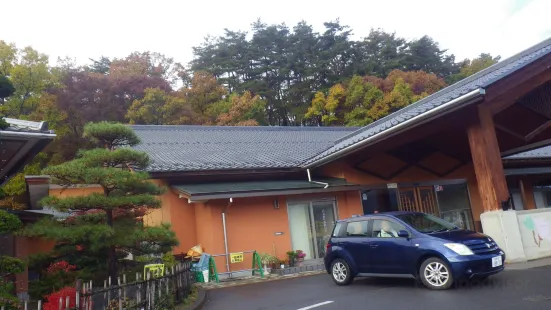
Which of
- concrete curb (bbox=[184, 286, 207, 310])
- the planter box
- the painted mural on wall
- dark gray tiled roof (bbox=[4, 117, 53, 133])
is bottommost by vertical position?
concrete curb (bbox=[184, 286, 207, 310])

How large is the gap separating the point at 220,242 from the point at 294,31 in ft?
104

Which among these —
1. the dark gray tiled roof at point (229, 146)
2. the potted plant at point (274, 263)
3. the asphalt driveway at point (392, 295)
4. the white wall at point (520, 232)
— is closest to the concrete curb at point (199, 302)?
the asphalt driveway at point (392, 295)

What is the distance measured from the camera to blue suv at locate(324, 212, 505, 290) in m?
7.68

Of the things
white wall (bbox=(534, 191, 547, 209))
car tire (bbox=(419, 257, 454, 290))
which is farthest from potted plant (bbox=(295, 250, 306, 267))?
white wall (bbox=(534, 191, 547, 209))

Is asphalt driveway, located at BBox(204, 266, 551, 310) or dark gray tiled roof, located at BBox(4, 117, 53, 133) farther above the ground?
dark gray tiled roof, located at BBox(4, 117, 53, 133)

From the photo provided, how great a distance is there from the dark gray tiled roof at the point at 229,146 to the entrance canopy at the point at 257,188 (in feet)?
1.89

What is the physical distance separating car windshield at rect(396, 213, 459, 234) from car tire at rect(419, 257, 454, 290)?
0.73 meters

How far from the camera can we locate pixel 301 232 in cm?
1466

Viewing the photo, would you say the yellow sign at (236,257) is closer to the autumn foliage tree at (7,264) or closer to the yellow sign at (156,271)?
the yellow sign at (156,271)

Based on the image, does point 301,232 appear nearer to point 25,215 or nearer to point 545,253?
point 545,253

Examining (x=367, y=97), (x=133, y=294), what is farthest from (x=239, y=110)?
(x=133, y=294)

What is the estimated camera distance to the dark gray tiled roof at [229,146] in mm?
14617

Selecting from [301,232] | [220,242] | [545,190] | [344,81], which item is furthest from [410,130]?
[344,81]

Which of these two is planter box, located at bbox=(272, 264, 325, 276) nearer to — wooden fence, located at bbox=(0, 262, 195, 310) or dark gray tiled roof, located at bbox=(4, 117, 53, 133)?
wooden fence, located at bbox=(0, 262, 195, 310)
